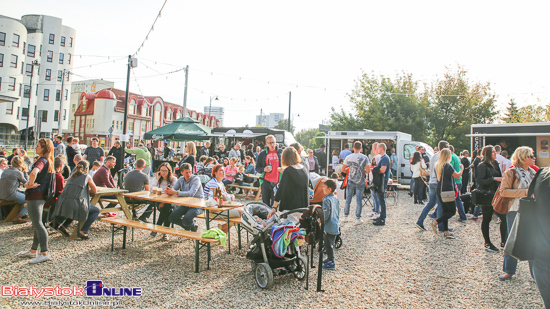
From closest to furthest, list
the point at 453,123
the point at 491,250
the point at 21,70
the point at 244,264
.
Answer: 1. the point at 244,264
2. the point at 491,250
3. the point at 453,123
4. the point at 21,70

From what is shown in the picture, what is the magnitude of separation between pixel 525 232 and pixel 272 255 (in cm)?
249

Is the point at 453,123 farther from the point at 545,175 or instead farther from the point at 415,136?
the point at 545,175

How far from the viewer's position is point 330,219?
4.67m

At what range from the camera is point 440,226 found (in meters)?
6.98

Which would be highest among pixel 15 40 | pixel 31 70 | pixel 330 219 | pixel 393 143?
pixel 15 40

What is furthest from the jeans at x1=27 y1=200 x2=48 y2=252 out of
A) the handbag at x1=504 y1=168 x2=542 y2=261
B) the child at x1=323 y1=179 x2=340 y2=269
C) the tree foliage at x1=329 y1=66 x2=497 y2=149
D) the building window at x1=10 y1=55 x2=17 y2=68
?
the building window at x1=10 y1=55 x2=17 y2=68

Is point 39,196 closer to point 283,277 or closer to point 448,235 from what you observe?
point 283,277

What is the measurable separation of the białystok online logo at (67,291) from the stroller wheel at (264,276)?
132 centimetres

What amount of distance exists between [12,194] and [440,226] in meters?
8.20

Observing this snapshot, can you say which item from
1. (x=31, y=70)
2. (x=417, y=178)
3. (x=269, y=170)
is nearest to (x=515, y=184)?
(x=269, y=170)

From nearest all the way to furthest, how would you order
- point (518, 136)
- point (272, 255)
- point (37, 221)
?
point (272, 255) → point (37, 221) → point (518, 136)

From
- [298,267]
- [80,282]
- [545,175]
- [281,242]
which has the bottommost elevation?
[80,282]

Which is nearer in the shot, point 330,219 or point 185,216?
point 330,219

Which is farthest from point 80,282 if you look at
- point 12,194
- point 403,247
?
point 403,247
